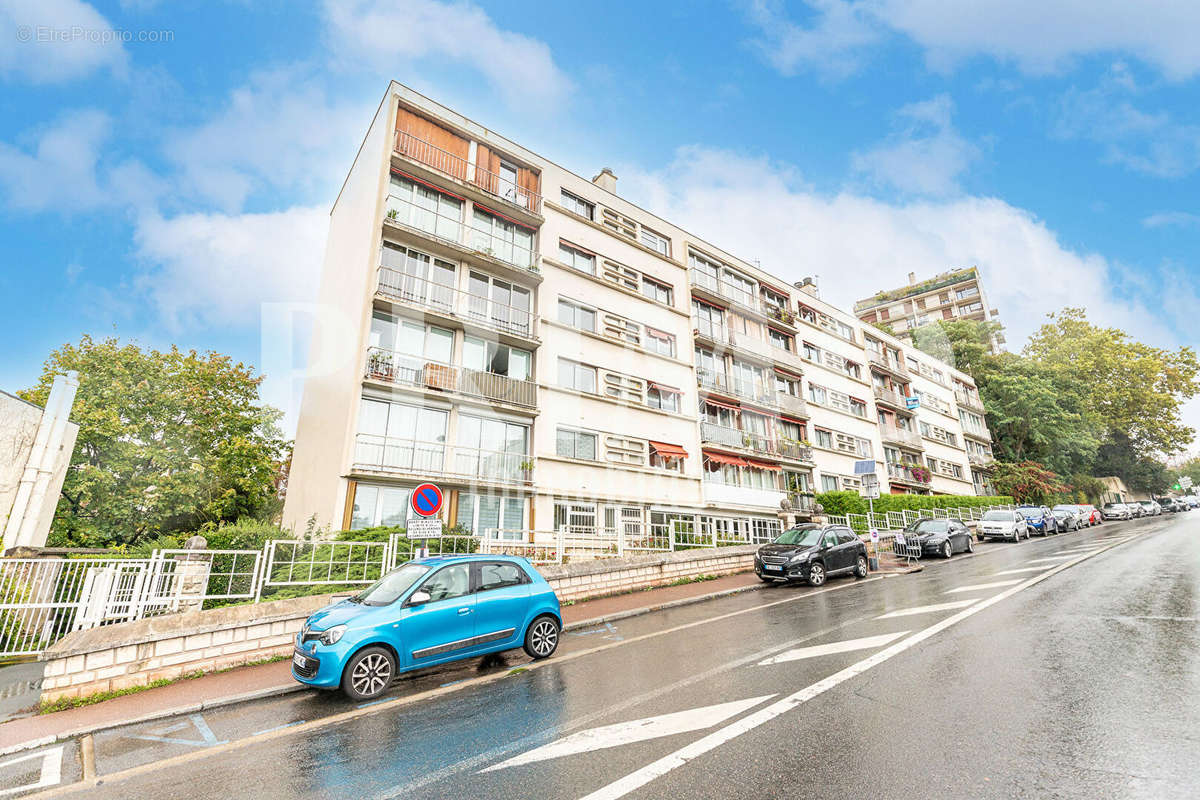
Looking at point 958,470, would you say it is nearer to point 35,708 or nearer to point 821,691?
point 821,691

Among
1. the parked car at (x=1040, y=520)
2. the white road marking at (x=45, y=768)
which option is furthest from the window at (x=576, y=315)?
the parked car at (x=1040, y=520)

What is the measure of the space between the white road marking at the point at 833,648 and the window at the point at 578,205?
→ 64.2 feet

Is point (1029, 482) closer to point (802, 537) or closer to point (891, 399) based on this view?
point (891, 399)

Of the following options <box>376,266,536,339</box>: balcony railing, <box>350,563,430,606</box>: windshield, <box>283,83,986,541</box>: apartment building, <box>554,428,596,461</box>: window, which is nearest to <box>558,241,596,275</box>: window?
<box>283,83,986,541</box>: apartment building

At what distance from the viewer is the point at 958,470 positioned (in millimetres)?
43406

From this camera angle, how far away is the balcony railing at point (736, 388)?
25859 mm

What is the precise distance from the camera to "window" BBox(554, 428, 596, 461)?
64.0 feet

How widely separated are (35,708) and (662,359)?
67.9 feet

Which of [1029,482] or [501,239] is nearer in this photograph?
[501,239]

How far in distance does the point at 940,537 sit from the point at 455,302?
2069 centimetres

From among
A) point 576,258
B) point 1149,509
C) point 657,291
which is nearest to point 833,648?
point 576,258

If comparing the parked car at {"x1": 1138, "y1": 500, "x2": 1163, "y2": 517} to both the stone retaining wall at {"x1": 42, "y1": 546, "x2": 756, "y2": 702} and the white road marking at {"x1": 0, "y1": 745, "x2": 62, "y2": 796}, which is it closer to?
the stone retaining wall at {"x1": 42, "y1": 546, "x2": 756, "y2": 702}

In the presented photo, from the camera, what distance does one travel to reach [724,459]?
24.7 m

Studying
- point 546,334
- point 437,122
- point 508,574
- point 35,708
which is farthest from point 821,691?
point 437,122
